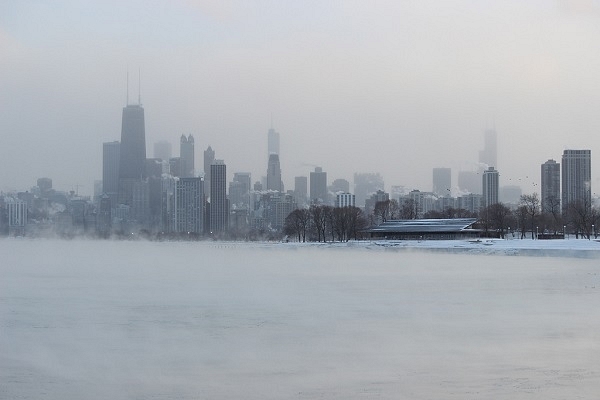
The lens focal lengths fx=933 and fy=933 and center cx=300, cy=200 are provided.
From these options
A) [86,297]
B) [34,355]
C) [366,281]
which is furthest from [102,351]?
[366,281]

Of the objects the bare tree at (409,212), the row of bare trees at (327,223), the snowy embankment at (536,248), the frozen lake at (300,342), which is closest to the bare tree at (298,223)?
the row of bare trees at (327,223)

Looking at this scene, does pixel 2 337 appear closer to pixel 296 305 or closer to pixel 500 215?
pixel 296 305

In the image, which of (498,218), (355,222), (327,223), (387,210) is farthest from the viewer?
(387,210)

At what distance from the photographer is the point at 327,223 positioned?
16288 centimetres

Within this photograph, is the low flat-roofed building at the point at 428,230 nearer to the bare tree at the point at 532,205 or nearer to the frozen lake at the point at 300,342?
the bare tree at the point at 532,205

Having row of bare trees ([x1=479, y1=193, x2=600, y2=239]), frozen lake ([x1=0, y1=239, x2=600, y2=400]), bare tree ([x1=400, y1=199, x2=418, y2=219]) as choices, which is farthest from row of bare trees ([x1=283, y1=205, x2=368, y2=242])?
frozen lake ([x1=0, y1=239, x2=600, y2=400])

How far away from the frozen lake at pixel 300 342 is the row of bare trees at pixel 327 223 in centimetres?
11565

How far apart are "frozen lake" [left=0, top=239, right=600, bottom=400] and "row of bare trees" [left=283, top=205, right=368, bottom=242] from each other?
379 ft

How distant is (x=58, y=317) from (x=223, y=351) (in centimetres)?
803

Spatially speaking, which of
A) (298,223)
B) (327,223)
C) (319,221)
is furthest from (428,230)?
(298,223)

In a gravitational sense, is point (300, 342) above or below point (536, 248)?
below

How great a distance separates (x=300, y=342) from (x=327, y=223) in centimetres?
14241

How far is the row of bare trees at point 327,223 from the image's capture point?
153000mm

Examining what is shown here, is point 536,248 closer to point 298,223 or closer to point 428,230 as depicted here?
point 428,230
